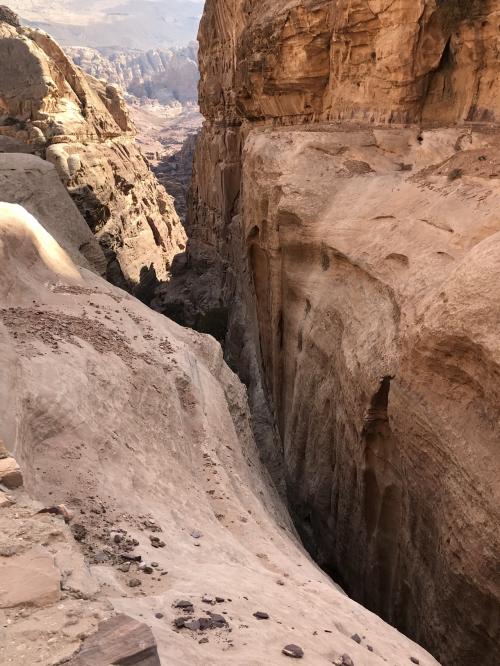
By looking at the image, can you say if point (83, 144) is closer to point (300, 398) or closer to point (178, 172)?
point (300, 398)

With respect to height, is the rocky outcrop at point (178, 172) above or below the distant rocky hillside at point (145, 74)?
below

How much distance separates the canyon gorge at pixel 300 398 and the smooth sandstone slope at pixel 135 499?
2 centimetres

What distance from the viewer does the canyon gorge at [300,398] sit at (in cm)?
370

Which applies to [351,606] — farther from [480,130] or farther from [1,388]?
[480,130]

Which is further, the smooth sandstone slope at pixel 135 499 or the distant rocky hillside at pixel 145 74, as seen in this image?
the distant rocky hillside at pixel 145 74

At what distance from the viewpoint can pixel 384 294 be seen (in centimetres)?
783

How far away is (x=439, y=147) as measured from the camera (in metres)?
9.30

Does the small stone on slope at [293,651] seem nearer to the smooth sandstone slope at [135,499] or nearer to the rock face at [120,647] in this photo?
the smooth sandstone slope at [135,499]

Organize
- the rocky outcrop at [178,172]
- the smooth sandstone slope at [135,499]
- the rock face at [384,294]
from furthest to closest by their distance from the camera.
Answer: the rocky outcrop at [178,172], the rock face at [384,294], the smooth sandstone slope at [135,499]

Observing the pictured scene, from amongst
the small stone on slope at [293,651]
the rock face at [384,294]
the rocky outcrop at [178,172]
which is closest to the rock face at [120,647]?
the small stone on slope at [293,651]

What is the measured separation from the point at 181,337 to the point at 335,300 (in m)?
2.68

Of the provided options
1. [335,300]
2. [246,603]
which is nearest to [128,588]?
[246,603]

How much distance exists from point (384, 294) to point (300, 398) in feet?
10.7

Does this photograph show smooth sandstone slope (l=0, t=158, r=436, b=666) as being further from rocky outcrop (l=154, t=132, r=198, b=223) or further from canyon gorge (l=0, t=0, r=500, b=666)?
rocky outcrop (l=154, t=132, r=198, b=223)
